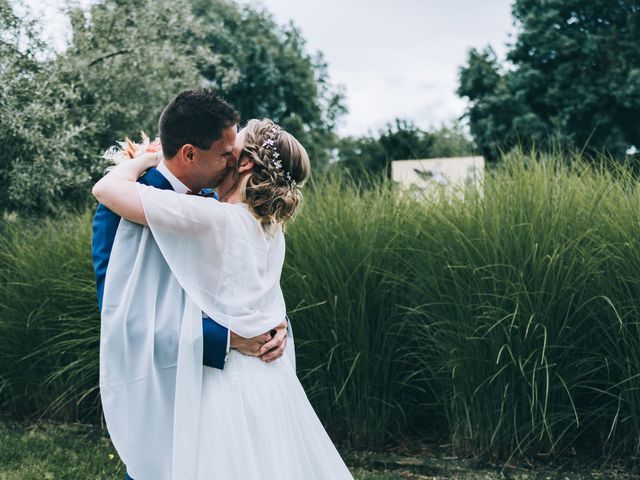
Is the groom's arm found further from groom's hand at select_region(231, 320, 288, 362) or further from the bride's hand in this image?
the bride's hand

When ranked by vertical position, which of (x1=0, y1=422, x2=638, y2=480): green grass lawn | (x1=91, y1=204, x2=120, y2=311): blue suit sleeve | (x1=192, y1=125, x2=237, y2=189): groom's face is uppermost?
(x1=192, y1=125, x2=237, y2=189): groom's face

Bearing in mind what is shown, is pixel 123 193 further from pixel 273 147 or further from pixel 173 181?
pixel 273 147

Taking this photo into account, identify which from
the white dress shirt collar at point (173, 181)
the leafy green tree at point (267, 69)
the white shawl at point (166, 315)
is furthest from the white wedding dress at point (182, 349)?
the leafy green tree at point (267, 69)

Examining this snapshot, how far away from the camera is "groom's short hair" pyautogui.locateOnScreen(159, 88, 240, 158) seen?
2477 millimetres

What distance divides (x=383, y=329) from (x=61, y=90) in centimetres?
606

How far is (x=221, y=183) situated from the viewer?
8.90ft

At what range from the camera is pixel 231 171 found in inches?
106

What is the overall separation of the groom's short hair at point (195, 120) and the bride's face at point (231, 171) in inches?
5.3

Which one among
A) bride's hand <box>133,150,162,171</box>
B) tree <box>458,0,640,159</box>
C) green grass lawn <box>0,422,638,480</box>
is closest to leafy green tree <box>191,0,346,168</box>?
tree <box>458,0,640,159</box>

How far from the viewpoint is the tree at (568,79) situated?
2433 cm

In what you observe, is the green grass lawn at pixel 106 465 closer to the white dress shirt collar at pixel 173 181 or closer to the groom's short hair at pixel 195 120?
the white dress shirt collar at pixel 173 181

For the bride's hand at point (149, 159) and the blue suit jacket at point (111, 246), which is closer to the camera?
the blue suit jacket at point (111, 246)

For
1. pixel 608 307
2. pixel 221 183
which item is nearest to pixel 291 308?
pixel 608 307

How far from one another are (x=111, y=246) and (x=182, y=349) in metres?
0.45
